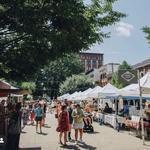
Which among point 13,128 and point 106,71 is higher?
point 106,71

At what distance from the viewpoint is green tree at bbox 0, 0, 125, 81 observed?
10570mm

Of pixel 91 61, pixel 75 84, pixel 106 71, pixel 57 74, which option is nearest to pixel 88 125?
pixel 75 84

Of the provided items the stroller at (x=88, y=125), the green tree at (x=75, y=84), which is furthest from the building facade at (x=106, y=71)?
the stroller at (x=88, y=125)

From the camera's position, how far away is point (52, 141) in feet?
56.0

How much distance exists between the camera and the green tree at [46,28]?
10570 mm

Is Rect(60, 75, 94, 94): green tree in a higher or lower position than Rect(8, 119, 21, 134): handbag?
higher

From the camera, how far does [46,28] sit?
1123 centimetres

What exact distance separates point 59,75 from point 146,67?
34183mm

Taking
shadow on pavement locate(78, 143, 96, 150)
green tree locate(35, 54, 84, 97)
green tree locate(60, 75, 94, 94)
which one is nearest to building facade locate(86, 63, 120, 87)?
green tree locate(35, 54, 84, 97)

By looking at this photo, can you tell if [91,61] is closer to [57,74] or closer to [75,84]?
[57,74]

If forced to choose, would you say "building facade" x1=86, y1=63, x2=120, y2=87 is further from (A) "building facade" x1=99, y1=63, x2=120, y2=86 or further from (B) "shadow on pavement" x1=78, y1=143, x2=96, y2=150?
(B) "shadow on pavement" x1=78, y1=143, x2=96, y2=150

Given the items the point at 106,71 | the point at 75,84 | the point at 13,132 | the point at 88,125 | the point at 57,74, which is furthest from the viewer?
the point at 106,71

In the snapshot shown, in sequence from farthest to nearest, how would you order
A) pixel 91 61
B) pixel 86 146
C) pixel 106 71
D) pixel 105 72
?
pixel 91 61
pixel 105 72
pixel 106 71
pixel 86 146

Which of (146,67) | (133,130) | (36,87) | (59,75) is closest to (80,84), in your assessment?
(59,75)
